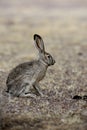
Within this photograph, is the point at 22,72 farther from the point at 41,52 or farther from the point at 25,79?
the point at 41,52

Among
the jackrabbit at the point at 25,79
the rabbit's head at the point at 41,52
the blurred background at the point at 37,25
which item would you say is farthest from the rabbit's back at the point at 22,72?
the blurred background at the point at 37,25

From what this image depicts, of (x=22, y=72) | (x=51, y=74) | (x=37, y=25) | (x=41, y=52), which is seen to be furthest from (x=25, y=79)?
(x=37, y=25)

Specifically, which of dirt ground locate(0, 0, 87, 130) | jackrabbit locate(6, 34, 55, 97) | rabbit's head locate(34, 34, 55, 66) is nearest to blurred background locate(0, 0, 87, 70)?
dirt ground locate(0, 0, 87, 130)

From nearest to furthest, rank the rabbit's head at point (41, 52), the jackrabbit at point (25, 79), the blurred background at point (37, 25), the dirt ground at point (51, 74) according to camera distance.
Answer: the dirt ground at point (51, 74) < the jackrabbit at point (25, 79) < the rabbit's head at point (41, 52) < the blurred background at point (37, 25)

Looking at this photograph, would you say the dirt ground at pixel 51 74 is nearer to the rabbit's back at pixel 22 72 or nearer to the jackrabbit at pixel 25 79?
the jackrabbit at pixel 25 79

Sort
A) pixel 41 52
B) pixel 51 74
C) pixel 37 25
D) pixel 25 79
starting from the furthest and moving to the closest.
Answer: pixel 37 25 < pixel 51 74 < pixel 41 52 < pixel 25 79

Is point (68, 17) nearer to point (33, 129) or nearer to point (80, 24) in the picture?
point (80, 24)

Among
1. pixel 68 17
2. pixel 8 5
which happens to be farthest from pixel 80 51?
pixel 8 5

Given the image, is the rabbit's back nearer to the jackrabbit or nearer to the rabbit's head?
the jackrabbit
